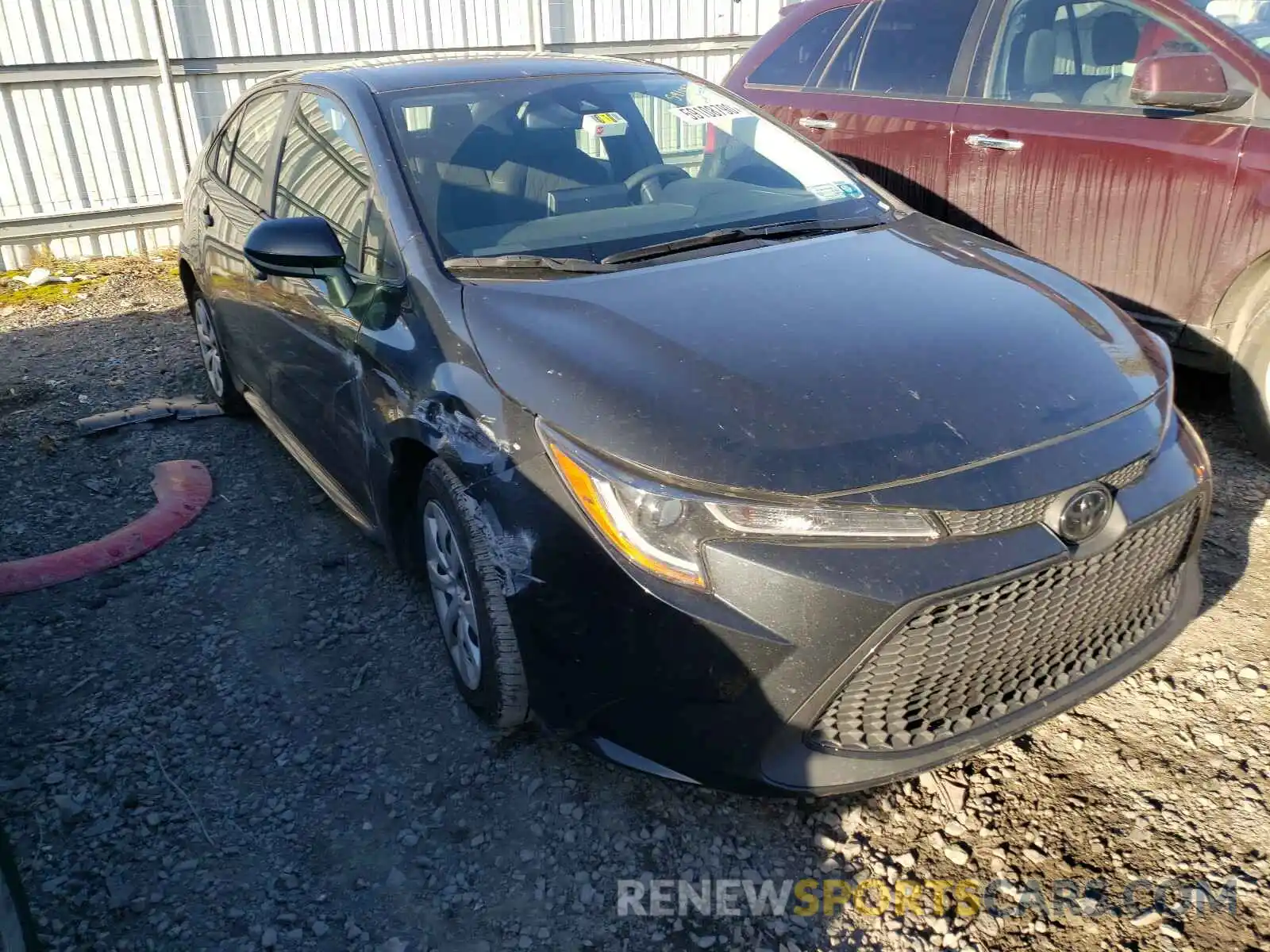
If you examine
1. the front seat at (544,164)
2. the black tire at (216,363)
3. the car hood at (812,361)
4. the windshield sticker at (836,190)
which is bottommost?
the black tire at (216,363)

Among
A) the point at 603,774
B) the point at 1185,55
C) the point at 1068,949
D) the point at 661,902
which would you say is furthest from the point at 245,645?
the point at 1185,55

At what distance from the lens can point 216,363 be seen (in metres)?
4.91

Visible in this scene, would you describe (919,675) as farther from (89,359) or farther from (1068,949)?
(89,359)

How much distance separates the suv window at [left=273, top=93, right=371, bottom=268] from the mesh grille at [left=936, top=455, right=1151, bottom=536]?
74.1 inches

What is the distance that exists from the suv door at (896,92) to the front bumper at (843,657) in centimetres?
283

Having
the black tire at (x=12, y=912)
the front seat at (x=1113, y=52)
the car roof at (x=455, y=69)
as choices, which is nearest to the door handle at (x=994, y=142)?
the front seat at (x=1113, y=52)

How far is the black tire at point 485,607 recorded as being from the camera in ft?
7.77

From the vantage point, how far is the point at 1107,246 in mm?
4117

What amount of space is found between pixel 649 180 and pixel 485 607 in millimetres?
1652

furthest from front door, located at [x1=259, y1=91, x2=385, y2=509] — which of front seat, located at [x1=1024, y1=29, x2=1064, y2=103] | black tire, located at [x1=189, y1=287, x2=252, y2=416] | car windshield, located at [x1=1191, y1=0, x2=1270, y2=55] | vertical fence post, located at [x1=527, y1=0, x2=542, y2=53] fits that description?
vertical fence post, located at [x1=527, y1=0, x2=542, y2=53]

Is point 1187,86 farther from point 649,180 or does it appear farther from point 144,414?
point 144,414

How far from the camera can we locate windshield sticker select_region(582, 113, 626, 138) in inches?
135

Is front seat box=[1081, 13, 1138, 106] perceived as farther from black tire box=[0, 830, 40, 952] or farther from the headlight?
black tire box=[0, 830, 40, 952]

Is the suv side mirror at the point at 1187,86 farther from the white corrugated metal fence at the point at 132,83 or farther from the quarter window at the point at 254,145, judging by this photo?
the white corrugated metal fence at the point at 132,83
